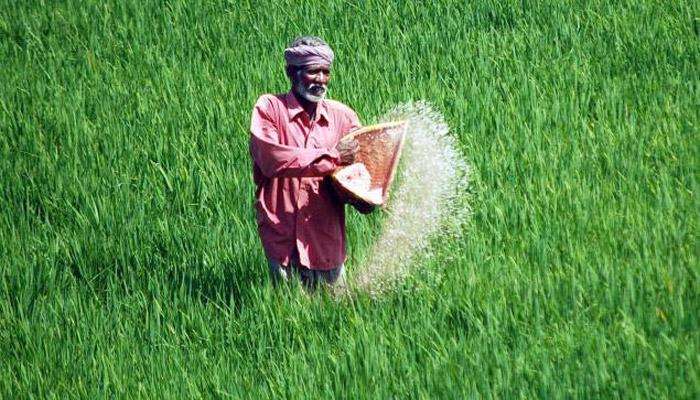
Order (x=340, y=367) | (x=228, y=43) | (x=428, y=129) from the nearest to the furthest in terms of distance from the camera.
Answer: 1. (x=340, y=367)
2. (x=428, y=129)
3. (x=228, y=43)

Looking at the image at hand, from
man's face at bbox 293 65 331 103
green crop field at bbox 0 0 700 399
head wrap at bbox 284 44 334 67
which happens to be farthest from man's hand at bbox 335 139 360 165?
green crop field at bbox 0 0 700 399

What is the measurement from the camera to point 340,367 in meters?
5.16

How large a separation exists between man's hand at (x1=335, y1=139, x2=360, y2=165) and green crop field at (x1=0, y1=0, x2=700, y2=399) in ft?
1.99

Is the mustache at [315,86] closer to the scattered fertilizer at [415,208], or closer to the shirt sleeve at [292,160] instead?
the shirt sleeve at [292,160]

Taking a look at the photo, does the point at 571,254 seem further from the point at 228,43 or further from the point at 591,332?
the point at 228,43

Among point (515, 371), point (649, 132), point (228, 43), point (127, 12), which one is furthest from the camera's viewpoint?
point (127, 12)

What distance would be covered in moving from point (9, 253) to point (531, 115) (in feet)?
9.20

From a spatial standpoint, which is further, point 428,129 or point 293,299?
point 428,129

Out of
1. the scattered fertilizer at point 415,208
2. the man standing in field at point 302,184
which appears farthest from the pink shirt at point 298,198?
the scattered fertilizer at point 415,208

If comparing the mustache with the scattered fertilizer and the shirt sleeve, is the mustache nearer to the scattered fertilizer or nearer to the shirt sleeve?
the shirt sleeve

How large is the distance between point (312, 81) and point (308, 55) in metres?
0.11

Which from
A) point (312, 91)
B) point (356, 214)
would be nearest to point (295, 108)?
point (312, 91)

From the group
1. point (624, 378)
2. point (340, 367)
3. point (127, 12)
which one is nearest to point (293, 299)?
point (340, 367)

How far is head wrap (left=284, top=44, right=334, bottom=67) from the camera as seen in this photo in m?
5.52
